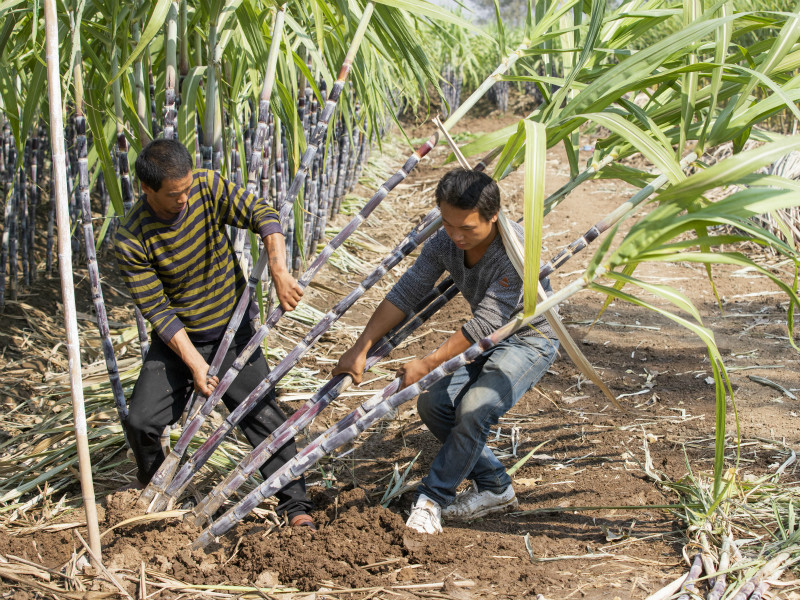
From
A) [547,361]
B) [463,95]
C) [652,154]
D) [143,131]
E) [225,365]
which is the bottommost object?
[463,95]

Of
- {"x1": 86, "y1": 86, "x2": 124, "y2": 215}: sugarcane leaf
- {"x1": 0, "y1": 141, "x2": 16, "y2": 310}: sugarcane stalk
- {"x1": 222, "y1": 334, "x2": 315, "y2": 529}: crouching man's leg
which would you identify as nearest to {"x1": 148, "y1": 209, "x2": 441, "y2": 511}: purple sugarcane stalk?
{"x1": 222, "y1": 334, "x2": 315, "y2": 529}: crouching man's leg

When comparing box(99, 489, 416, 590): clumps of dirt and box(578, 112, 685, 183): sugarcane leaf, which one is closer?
box(578, 112, 685, 183): sugarcane leaf

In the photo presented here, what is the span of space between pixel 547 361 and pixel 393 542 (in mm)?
641

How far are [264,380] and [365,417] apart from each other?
30 cm

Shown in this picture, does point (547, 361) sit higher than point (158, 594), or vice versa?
point (547, 361)

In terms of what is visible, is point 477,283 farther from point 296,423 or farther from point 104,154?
point 104,154

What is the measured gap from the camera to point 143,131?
1918 millimetres

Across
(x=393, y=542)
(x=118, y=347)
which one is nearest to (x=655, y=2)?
(x=393, y=542)

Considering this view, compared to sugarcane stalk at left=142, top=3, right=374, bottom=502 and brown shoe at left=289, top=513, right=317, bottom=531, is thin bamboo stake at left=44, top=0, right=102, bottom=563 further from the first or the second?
brown shoe at left=289, top=513, right=317, bottom=531

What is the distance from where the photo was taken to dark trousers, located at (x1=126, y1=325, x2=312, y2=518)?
5.89 ft

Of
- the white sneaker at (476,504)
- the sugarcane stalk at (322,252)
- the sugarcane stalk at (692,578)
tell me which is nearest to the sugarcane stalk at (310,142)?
the sugarcane stalk at (322,252)

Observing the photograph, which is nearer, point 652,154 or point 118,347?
point 652,154

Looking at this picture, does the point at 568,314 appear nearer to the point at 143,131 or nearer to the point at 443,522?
the point at 443,522

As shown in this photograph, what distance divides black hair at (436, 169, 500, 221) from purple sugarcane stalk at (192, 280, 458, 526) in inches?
15.7
